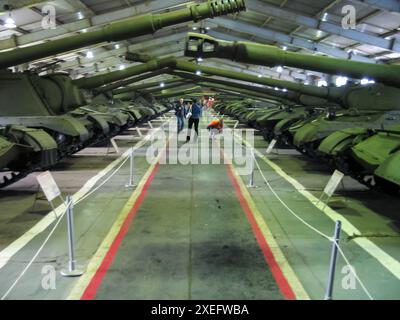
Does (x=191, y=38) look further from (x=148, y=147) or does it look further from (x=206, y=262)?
(x=148, y=147)

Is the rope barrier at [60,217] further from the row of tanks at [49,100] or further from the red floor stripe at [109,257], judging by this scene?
the row of tanks at [49,100]

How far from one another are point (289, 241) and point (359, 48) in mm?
20602

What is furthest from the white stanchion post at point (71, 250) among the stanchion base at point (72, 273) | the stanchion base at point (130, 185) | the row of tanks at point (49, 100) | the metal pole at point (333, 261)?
the stanchion base at point (130, 185)

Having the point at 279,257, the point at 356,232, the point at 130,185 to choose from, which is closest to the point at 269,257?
the point at 279,257

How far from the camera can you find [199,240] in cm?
538

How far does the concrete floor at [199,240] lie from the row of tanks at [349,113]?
0.76 metres

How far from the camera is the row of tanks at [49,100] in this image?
7547 millimetres

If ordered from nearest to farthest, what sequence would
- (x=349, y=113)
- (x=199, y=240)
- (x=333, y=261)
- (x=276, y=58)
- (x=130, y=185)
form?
(x=333, y=261) < (x=199, y=240) < (x=276, y=58) < (x=130, y=185) < (x=349, y=113)

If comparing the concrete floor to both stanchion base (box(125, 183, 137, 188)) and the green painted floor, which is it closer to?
the green painted floor

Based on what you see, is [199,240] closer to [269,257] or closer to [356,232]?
[269,257]

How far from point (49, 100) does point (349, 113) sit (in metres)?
6.93

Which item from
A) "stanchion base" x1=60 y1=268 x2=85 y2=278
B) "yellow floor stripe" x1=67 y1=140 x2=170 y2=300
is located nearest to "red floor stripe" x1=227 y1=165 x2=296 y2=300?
"yellow floor stripe" x1=67 y1=140 x2=170 y2=300

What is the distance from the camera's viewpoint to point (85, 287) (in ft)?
13.3

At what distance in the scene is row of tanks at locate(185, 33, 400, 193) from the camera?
21.0 ft
